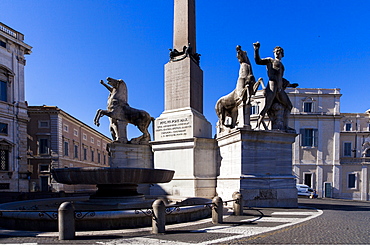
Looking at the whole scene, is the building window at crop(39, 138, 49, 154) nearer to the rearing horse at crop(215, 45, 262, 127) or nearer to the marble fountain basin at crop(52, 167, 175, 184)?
the rearing horse at crop(215, 45, 262, 127)

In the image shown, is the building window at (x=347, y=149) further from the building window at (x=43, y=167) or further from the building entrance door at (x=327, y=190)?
the building window at (x=43, y=167)

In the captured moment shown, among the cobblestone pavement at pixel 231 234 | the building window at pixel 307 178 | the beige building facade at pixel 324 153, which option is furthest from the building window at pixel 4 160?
the building window at pixel 307 178

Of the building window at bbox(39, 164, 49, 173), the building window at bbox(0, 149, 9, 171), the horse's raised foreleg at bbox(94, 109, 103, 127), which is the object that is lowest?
the building window at bbox(39, 164, 49, 173)

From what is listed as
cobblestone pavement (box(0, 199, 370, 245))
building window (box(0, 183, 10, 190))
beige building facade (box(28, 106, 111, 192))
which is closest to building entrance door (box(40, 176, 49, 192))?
beige building facade (box(28, 106, 111, 192))

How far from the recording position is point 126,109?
14.4 m

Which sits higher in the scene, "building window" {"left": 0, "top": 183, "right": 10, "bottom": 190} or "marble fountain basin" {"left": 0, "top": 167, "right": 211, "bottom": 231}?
"marble fountain basin" {"left": 0, "top": 167, "right": 211, "bottom": 231}

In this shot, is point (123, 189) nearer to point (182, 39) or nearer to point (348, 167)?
point (182, 39)

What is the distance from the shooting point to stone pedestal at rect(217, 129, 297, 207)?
9.87 m

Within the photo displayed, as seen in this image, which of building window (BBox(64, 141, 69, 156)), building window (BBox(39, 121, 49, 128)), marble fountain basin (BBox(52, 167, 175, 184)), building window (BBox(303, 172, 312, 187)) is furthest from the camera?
building window (BBox(64, 141, 69, 156))

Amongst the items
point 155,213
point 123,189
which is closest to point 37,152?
point 123,189

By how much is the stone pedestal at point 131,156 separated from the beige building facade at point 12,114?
2257 cm

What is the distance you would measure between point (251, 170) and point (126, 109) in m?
7.30

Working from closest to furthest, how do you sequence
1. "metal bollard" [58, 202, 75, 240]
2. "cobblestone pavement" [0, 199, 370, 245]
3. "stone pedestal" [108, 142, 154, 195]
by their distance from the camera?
"cobblestone pavement" [0, 199, 370, 245]
"metal bollard" [58, 202, 75, 240]
"stone pedestal" [108, 142, 154, 195]

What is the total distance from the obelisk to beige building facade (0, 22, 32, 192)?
2501 centimetres
